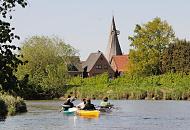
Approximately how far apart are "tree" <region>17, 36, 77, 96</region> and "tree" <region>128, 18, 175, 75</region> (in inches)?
493

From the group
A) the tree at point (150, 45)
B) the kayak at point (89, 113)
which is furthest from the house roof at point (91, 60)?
the kayak at point (89, 113)

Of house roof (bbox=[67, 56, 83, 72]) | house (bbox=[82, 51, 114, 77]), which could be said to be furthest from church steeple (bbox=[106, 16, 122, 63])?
house roof (bbox=[67, 56, 83, 72])

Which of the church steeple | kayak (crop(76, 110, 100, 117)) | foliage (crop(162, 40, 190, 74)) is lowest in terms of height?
kayak (crop(76, 110, 100, 117))

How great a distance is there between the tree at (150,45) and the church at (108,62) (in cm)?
2180

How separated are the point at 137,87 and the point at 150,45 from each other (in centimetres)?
1704

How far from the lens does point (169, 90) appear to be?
62.0 m

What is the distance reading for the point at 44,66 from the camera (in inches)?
2948

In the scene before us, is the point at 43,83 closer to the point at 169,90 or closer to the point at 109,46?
the point at 169,90

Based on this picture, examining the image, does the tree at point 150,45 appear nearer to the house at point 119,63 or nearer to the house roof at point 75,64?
the house roof at point 75,64

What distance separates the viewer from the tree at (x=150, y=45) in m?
81.8

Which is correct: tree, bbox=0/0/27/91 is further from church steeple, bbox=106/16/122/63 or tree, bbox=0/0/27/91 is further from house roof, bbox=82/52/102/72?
church steeple, bbox=106/16/122/63

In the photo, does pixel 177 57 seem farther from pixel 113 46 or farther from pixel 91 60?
pixel 113 46

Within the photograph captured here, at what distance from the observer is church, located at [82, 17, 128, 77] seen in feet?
367

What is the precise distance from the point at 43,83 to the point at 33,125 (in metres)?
40.9
